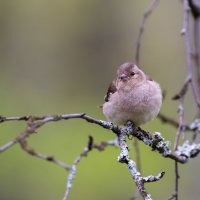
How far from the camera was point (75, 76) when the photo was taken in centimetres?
1166

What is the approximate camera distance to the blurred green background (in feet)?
27.8


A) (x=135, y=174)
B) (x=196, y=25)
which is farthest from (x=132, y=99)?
(x=135, y=174)

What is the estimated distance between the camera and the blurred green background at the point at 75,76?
846 cm

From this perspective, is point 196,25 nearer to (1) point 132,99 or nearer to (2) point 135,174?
(1) point 132,99

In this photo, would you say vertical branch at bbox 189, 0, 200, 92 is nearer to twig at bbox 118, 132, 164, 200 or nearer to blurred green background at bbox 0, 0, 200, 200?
twig at bbox 118, 132, 164, 200

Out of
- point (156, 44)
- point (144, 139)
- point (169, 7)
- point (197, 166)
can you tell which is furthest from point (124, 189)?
point (144, 139)

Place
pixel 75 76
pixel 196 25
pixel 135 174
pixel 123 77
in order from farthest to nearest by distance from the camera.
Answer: pixel 75 76 < pixel 196 25 < pixel 123 77 < pixel 135 174

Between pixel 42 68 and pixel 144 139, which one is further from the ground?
pixel 42 68

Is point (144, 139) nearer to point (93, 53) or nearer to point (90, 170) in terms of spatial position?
point (90, 170)

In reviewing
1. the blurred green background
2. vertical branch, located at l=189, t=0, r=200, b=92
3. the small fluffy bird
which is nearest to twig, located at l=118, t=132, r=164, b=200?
the small fluffy bird

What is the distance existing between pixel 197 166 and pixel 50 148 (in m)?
3.54

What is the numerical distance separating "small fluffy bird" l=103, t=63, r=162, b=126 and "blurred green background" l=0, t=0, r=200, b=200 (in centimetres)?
383

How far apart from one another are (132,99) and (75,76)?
8016mm

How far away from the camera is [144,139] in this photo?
2998 millimetres
